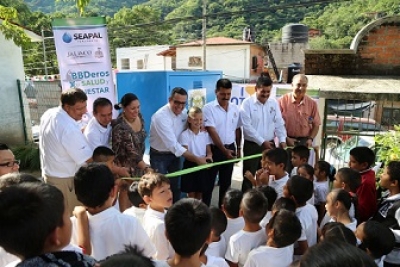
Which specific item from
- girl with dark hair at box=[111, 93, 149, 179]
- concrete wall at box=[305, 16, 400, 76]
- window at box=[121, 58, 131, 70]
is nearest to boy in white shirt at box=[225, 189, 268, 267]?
girl with dark hair at box=[111, 93, 149, 179]

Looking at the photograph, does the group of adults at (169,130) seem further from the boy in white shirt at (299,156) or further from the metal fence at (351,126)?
the metal fence at (351,126)

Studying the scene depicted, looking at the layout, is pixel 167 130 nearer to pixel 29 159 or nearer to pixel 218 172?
pixel 218 172

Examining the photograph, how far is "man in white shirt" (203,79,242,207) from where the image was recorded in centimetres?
430

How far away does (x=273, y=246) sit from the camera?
2275 millimetres

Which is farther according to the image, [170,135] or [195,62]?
[195,62]

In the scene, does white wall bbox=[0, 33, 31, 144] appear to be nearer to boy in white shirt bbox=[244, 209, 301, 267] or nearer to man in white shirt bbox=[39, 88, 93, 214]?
man in white shirt bbox=[39, 88, 93, 214]

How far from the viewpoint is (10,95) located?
8242 mm

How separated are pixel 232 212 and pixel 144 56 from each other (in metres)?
30.8

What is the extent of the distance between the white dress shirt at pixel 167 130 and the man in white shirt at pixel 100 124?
0.60 metres

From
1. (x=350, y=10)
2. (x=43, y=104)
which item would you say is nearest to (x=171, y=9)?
(x=350, y=10)

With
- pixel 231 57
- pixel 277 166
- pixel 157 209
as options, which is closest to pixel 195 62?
pixel 231 57

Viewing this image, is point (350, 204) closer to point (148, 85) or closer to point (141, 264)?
point (141, 264)

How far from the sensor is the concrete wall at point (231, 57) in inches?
1118

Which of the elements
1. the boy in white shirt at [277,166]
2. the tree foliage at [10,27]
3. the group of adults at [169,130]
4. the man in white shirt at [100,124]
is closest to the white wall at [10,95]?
the tree foliage at [10,27]
